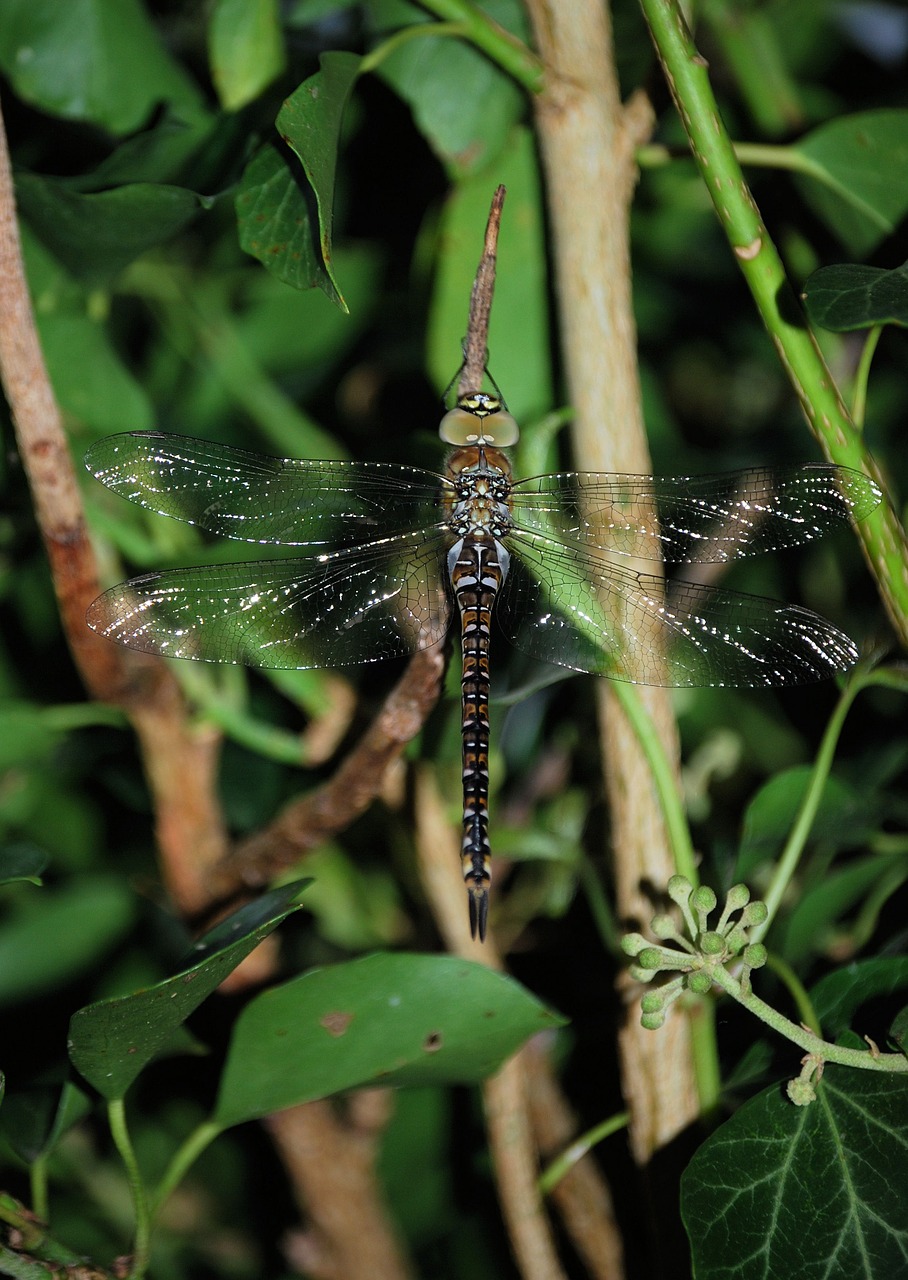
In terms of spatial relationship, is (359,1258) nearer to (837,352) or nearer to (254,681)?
(254,681)

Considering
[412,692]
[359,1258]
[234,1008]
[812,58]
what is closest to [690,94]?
[412,692]

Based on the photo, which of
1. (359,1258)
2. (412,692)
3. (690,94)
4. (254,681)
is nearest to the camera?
(690,94)

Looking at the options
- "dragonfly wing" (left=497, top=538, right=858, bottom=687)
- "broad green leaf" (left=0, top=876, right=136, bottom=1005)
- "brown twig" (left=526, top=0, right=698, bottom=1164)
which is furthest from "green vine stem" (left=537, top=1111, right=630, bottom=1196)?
"broad green leaf" (left=0, top=876, right=136, bottom=1005)

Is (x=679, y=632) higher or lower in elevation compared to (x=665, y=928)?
higher

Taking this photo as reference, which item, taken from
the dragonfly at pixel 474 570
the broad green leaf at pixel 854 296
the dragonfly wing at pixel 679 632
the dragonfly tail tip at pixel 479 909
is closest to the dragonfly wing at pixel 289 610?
the dragonfly at pixel 474 570

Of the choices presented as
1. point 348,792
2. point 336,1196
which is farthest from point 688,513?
point 336,1196

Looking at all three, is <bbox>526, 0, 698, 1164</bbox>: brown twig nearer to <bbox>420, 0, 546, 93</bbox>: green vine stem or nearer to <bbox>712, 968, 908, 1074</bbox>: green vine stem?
<bbox>420, 0, 546, 93</bbox>: green vine stem

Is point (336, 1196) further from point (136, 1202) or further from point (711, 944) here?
point (711, 944)
